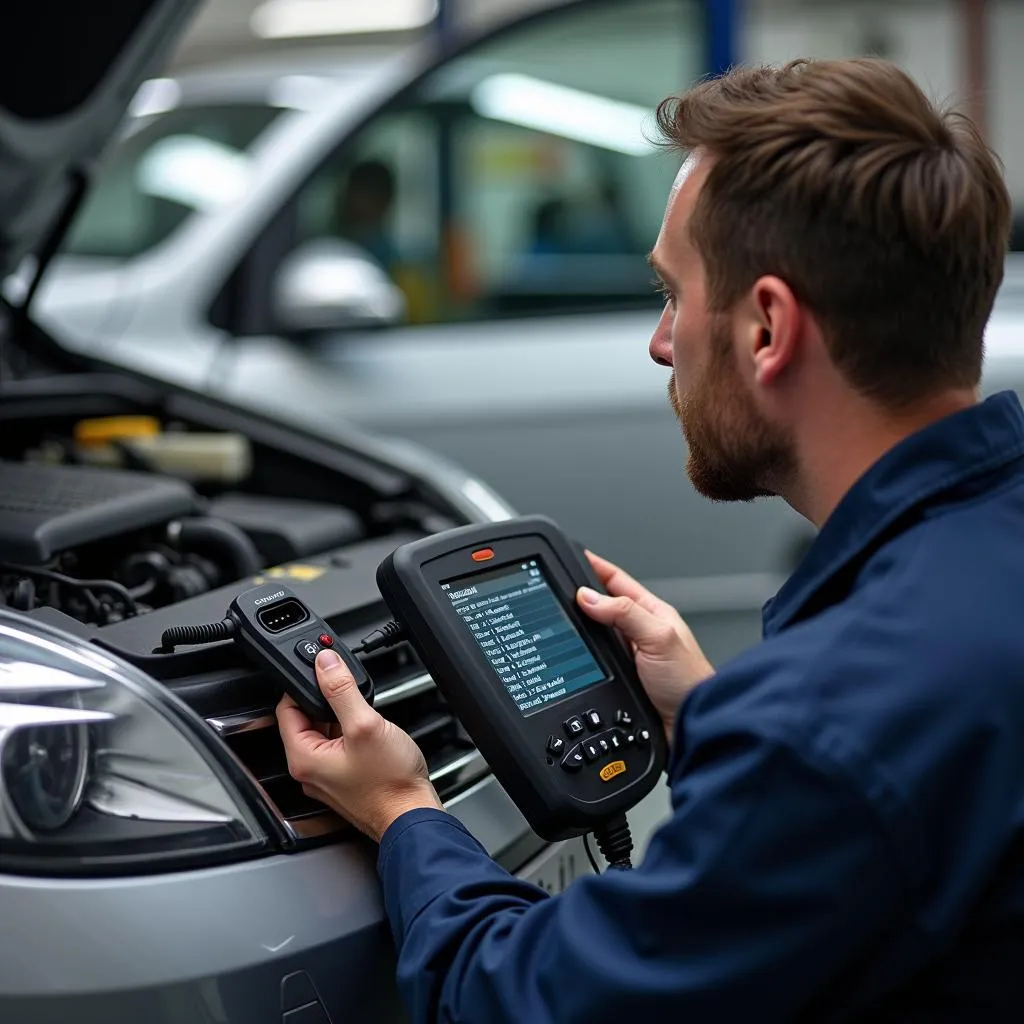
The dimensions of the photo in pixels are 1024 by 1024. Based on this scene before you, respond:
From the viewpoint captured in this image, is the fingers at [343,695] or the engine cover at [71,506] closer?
the fingers at [343,695]

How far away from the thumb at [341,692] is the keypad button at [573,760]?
0.76 ft

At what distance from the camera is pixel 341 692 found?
60.4 inches

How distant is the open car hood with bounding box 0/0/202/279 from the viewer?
247cm

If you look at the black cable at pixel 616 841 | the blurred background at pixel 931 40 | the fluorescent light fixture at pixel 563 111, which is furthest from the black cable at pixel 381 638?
the blurred background at pixel 931 40

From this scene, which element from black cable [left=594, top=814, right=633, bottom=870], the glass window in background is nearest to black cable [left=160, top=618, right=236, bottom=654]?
black cable [left=594, top=814, right=633, bottom=870]

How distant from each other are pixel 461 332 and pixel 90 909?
262 centimetres

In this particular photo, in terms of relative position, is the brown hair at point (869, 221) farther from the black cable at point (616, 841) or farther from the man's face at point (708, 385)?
the black cable at point (616, 841)

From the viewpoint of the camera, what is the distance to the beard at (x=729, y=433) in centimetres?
133

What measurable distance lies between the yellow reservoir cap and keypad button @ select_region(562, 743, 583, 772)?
130 cm

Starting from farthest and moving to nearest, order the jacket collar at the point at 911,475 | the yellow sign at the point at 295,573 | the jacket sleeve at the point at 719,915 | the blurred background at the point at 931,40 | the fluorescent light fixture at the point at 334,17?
the fluorescent light fixture at the point at 334,17, the blurred background at the point at 931,40, the yellow sign at the point at 295,573, the jacket collar at the point at 911,475, the jacket sleeve at the point at 719,915

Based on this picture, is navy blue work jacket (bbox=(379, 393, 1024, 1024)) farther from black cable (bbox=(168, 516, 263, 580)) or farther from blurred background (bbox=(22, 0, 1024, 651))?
blurred background (bbox=(22, 0, 1024, 651))

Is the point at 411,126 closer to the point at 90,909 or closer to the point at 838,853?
the point at 90,909

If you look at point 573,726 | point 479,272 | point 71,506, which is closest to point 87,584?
point 71,506

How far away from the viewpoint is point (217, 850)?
57.7 inches
